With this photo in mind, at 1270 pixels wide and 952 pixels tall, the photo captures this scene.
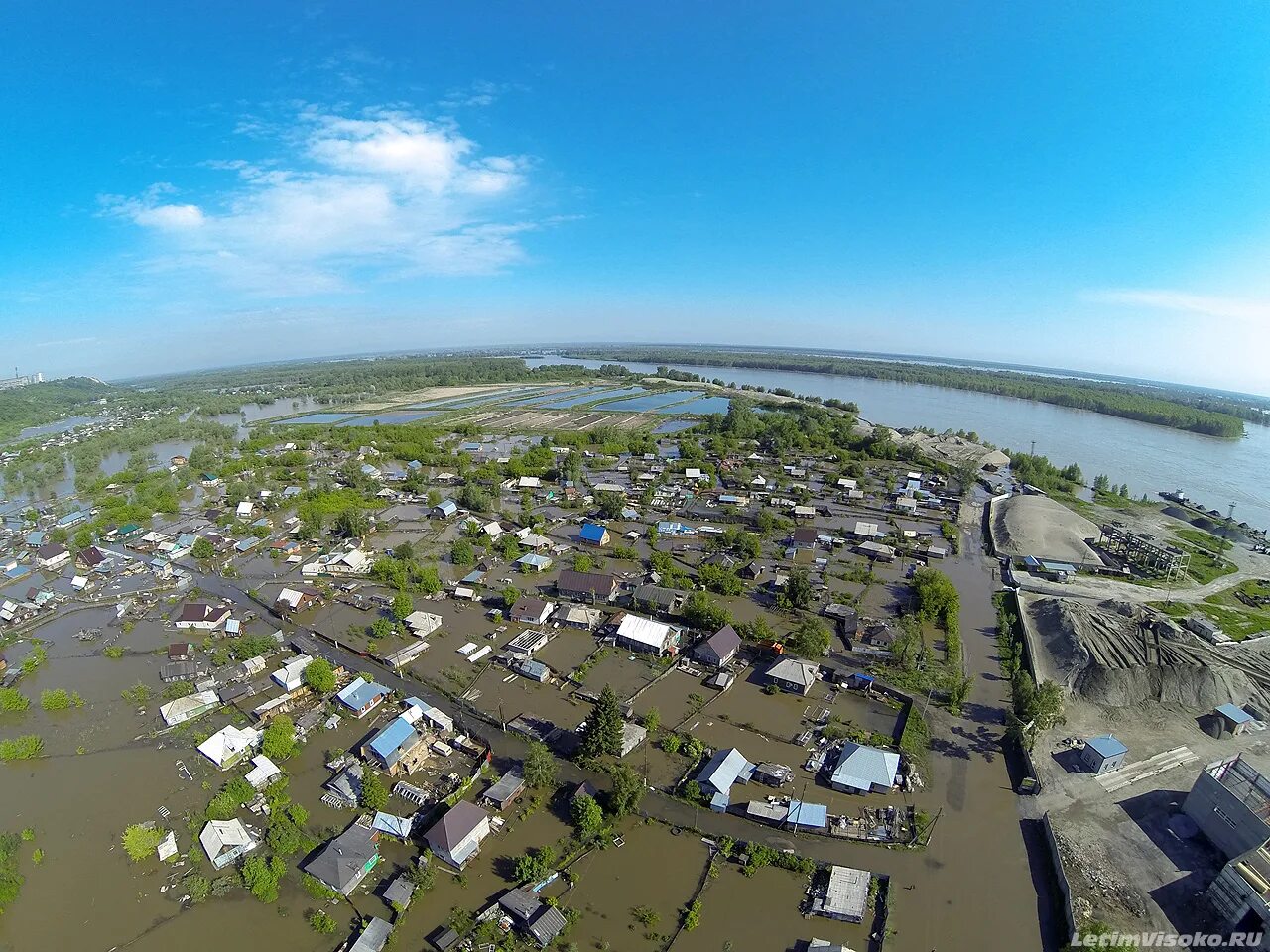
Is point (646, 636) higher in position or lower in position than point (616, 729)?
higher

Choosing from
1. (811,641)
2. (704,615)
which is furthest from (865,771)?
(704,615)

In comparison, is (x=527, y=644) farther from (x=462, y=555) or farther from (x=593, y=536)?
(x=593, y=536)

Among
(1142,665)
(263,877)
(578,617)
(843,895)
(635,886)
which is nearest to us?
(843,895)

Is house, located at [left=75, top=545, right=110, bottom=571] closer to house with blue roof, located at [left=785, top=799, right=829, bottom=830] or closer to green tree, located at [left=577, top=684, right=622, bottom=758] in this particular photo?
green tree, located at [left=577, top=684, right=622, bottom=758]

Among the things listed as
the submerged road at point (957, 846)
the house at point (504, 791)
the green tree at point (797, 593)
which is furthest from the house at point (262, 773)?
the green tree at point (797, 593)

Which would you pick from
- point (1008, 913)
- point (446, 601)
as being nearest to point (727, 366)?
point (446, 601)
